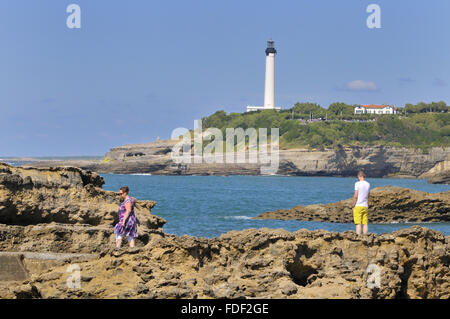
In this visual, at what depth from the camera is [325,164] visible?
12762cm

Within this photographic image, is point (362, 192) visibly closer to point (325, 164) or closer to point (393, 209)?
point (393, 209)

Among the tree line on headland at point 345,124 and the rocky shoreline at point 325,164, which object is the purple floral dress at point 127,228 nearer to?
the rocky shoreline at point 325,164

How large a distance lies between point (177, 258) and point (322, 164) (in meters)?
119

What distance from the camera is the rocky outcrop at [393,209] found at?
107 feet

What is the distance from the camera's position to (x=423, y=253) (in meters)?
11.4

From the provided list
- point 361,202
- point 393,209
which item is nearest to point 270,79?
point 393,209

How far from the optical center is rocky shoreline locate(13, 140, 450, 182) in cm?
12706

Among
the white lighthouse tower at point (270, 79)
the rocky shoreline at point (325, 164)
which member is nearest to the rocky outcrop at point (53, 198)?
the rocky shoreline at point (325, 164)

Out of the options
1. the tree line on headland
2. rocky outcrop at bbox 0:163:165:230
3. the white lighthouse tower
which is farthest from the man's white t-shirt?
the white lighthouse tower

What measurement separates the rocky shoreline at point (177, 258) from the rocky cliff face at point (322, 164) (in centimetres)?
11528

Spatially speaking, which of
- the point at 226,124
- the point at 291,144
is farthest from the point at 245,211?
the point at 226,124

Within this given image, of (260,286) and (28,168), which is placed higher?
(28,168)

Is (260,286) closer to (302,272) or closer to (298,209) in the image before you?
(302,272)
